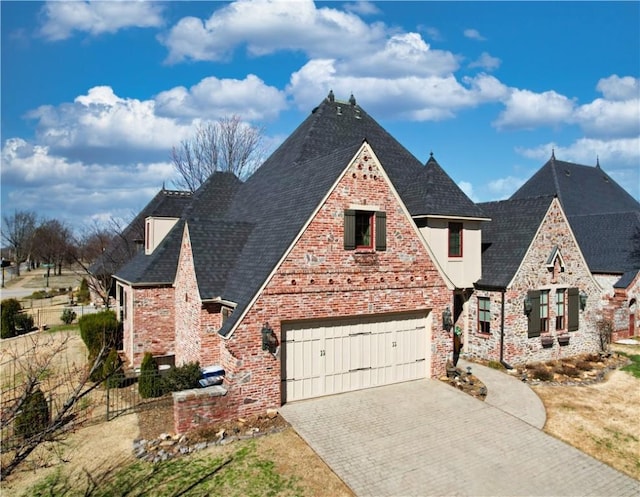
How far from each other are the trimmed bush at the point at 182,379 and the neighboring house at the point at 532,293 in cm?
1160

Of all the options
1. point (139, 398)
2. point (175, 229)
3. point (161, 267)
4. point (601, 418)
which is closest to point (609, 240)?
point (601, 418)

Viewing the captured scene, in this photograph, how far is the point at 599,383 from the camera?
16.4 m

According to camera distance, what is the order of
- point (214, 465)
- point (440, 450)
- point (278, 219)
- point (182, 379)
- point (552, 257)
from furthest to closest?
point (552, 257)
point (278, 219)
point (182, 379)
point (440, 450)
point (214, 465)

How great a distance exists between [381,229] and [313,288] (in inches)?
114

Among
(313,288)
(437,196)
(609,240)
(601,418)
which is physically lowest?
(601,418)

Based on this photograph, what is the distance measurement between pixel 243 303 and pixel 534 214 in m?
13.8

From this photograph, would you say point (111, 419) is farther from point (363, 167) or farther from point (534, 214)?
point (534, 214)

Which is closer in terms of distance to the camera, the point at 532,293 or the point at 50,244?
the point at 532,293

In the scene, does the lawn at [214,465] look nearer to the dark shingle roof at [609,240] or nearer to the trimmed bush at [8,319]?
the dark shingle roof at [609,240]

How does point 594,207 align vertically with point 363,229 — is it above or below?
above

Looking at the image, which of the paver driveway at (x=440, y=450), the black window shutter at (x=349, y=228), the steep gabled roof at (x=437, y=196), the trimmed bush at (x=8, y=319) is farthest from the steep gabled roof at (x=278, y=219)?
the trimmed bush at (x=8, y=319)

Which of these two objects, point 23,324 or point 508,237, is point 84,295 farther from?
point 508,237

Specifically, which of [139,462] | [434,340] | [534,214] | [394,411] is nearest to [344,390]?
[394,411]

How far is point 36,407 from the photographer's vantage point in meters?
11.0
